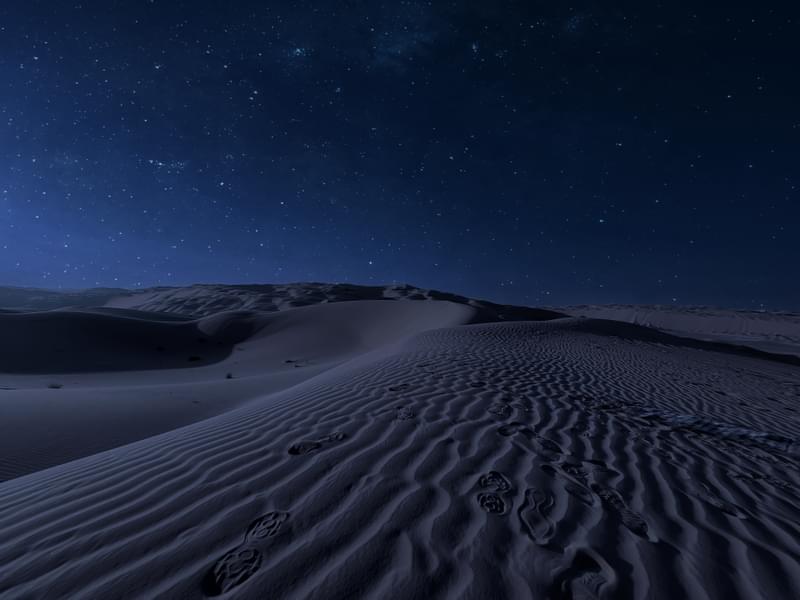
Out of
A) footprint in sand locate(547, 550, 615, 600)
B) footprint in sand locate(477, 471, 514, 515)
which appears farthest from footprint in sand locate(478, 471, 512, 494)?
Result: footprint in sand locate(547, 550, 615, 600)

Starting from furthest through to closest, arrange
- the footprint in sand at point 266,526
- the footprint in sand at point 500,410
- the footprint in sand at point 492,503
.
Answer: the footprint in sand at point 500,410
the footprint in sand at point 492,503
the footprint in sand at point 266,526

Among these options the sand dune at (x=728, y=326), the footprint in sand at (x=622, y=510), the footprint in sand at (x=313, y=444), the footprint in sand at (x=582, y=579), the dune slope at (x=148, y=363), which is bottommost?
the dune slope at (x=148, y=363)

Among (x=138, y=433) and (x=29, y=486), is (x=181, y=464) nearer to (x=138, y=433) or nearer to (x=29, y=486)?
(x=29, y=486)

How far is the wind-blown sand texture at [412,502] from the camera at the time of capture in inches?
65.1

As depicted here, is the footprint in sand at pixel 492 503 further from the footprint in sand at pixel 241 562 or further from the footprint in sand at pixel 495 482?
Result: the footprint in sand at pixel 241 562

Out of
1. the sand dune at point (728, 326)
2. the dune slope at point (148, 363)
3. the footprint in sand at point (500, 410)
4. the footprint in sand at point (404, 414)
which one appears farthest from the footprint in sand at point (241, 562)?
the sand dune at point (728, 326)

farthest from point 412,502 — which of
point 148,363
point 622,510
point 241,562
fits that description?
point 148,363

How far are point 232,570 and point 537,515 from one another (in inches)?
65.7

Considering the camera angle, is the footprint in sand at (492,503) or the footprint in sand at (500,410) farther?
the footprint in sand at (500,410)

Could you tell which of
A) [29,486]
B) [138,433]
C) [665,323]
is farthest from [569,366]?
[665,323]

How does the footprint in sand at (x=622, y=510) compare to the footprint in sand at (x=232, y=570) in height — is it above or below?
below

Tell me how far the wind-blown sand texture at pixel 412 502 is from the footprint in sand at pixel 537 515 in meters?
0.01

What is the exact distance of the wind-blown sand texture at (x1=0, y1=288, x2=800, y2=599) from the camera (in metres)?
1.65

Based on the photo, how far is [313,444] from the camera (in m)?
3.00
